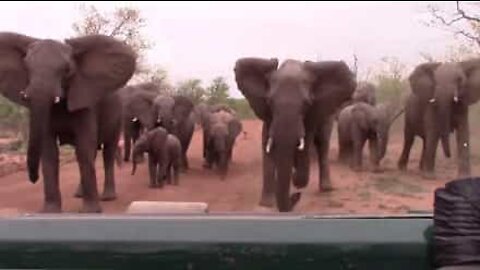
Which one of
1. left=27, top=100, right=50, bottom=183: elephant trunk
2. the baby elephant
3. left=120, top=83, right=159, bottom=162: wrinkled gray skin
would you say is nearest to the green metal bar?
left=27, top=100, right=50, bottom=183: elephant trunk

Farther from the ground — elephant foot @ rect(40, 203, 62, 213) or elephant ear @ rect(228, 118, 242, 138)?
elephant foot @ rect(40, 203, 62, 213)

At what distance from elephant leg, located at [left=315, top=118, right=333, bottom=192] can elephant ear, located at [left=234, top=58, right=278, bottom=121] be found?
1524mm

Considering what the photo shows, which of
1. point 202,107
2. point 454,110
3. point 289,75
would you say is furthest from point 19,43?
point 202,107

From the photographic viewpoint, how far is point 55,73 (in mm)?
10445

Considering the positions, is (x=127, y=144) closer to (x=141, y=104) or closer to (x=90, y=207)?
(x=141, y=104)

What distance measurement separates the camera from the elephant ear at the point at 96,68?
11.2m

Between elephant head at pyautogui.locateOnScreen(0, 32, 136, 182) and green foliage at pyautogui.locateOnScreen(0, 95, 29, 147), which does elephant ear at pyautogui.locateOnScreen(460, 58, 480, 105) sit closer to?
elephant head at pyautogui.locateOnScreen(0, 32, 136, 182)

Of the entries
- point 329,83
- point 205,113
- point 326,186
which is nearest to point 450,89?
point 326,186

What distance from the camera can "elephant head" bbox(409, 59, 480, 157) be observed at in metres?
15.3

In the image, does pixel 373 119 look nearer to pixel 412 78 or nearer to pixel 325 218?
pixel 412 78

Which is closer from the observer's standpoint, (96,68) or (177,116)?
(96,68)

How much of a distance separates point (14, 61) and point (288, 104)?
10.8 feet

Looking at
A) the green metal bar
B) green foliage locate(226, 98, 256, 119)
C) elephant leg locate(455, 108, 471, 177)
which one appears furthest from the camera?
green foliage locate(226, 98, 256, 119)

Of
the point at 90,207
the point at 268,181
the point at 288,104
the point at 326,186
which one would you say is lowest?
the point at 326,186
